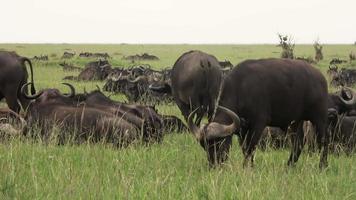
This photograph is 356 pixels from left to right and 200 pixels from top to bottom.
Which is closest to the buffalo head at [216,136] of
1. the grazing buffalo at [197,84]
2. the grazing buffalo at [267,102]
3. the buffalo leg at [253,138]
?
the grazing buffalo at [267,102]

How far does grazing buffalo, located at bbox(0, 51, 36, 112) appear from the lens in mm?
11750

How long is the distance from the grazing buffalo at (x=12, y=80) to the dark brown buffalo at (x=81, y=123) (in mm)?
1773

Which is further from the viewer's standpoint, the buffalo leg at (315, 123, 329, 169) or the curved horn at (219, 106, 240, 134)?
the buffalo leg at (315, 123, 329, 169)

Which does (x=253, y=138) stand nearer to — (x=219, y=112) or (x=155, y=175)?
(x=219, y=112)

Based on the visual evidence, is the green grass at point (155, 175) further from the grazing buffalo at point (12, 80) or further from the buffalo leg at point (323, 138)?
the grazing buffalo at point (12, 80)

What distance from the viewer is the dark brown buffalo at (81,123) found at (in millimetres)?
9047

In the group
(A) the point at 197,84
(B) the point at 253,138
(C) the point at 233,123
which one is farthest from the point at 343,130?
(A) the point at 197,84

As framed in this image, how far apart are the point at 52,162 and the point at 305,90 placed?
365cm

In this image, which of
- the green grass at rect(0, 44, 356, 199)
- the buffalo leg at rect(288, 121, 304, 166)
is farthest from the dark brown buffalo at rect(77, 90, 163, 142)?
the buffalo leg at rect(288, 121, 304, 166)

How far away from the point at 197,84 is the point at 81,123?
10.6 ft

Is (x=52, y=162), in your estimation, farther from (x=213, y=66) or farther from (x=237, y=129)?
(x=213, y=66)

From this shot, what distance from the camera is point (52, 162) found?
691cm

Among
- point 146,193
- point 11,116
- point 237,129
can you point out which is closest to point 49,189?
point 146,193

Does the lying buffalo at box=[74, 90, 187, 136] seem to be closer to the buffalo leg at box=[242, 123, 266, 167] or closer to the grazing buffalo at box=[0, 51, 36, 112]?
the grazing buffalo at box=[0, 51, 36, 112]
